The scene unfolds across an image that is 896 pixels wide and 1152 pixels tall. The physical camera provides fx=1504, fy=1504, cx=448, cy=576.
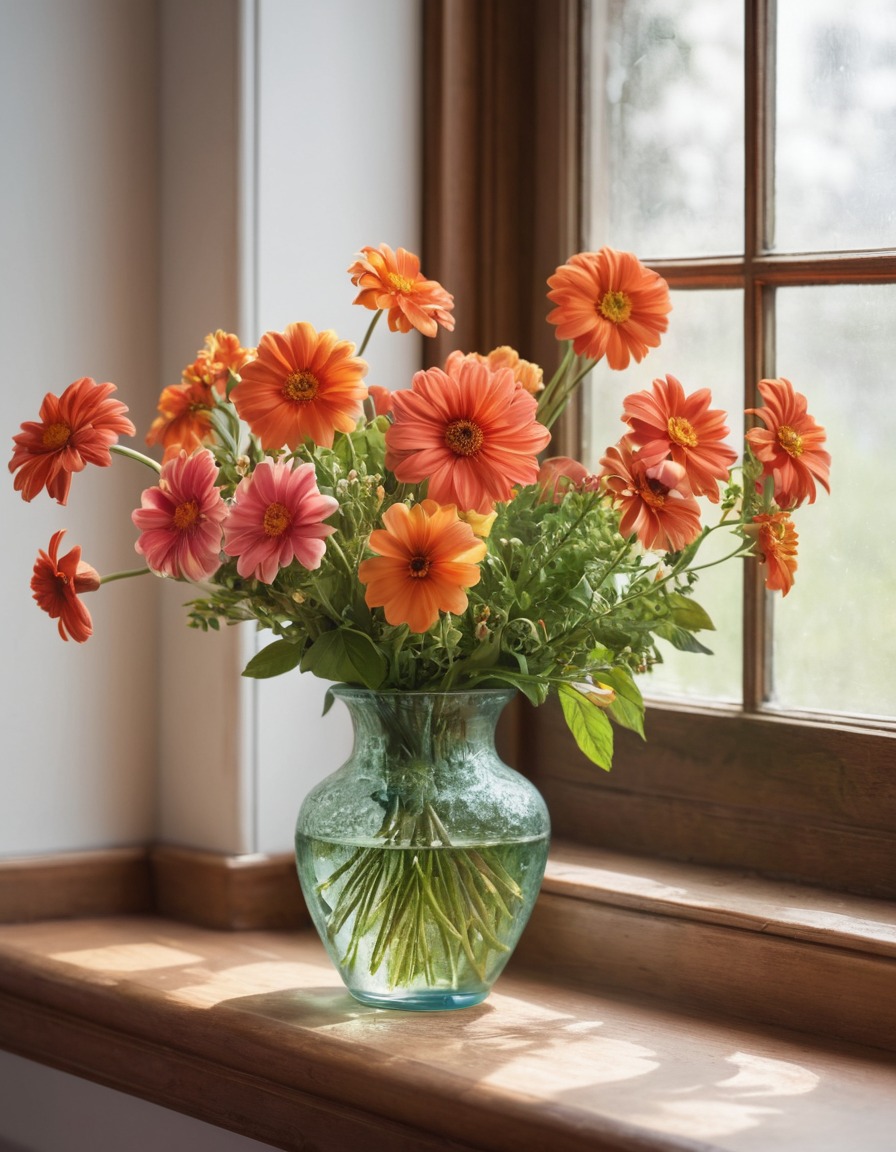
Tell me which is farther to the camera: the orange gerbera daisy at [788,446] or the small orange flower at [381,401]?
→ the small orange flower at [381,401]

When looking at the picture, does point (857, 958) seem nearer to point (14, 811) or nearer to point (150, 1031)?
point (150, 1031)

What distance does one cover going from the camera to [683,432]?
40.9 inches

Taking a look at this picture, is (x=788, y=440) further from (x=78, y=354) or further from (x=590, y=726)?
(x=78, y=354)

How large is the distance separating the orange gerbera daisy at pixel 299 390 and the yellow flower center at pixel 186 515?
64 millimetres

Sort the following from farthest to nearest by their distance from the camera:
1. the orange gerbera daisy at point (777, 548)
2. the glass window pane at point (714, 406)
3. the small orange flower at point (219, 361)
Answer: the glass window pane at point (714, 406)
the small orange flower at point (219, 361)
the orange gerbera daisy at point (777, 548)

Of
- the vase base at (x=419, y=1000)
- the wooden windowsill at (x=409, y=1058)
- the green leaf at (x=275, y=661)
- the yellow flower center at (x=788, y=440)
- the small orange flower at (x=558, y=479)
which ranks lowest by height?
the wooden windowsill at (x=409, y=1058)

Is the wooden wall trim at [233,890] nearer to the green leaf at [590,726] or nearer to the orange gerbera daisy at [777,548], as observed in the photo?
the green leaf at [590,726]

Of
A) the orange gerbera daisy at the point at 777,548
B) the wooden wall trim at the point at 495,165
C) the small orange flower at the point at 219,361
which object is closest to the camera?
the orange gerbera daisy at the point at 777,548

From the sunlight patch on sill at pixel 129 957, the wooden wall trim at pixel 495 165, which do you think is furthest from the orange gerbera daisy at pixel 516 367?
the sunlight patch on sill at pixel 129 957

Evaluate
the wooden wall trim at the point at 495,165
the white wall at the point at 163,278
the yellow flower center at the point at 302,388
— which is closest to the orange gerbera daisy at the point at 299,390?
the yellow flower center at the point at 302,388

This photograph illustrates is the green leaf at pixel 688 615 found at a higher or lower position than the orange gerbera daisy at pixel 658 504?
lower

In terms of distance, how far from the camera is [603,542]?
3.61ft

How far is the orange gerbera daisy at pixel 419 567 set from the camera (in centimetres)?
99

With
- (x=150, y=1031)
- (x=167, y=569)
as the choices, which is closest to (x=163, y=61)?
(x=167, y=569)
